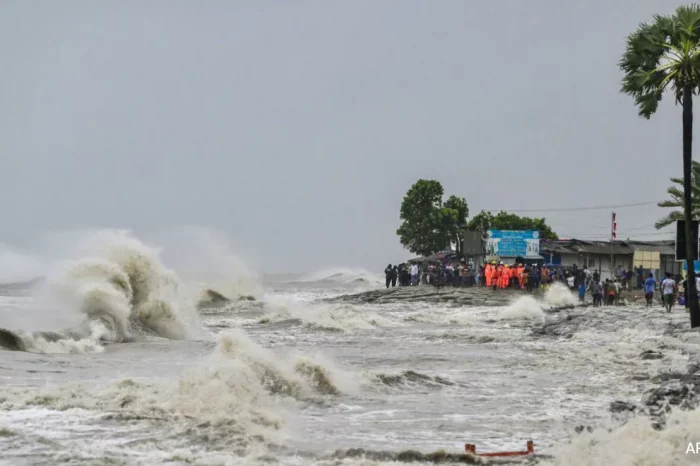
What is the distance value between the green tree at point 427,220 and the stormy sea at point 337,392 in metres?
48.7

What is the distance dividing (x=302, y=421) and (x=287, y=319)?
20.2m

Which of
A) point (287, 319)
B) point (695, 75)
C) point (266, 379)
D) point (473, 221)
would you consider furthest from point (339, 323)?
point (473, 221)

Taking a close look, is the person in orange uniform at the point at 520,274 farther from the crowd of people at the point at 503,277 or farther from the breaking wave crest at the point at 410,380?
the breaking wave crest at the point at 410,380

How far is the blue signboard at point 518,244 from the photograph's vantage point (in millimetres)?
55688

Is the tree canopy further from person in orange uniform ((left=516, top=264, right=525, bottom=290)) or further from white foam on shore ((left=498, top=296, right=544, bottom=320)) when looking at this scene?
person in orange uniform ((left=516, top=264, right=525, bottom=290))

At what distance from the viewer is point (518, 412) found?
11.2 meters

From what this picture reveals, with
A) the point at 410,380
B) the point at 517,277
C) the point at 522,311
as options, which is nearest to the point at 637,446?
the point at 410,380

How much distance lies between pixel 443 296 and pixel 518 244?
1596cm

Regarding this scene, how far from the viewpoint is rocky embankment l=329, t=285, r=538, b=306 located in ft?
130

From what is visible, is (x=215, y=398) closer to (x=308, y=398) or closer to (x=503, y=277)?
(x=308, y=398)

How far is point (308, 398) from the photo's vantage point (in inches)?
486

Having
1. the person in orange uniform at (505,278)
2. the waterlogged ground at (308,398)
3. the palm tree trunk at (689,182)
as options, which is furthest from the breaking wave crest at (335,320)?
the person in orange uniform at (505,278)

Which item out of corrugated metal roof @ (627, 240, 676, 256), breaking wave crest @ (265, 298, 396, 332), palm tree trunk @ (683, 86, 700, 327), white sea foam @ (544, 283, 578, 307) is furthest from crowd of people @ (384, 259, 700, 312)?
palm tree trunk @ (683, 86, 700, 327)

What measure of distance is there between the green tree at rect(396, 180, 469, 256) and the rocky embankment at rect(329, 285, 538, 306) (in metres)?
29.7
